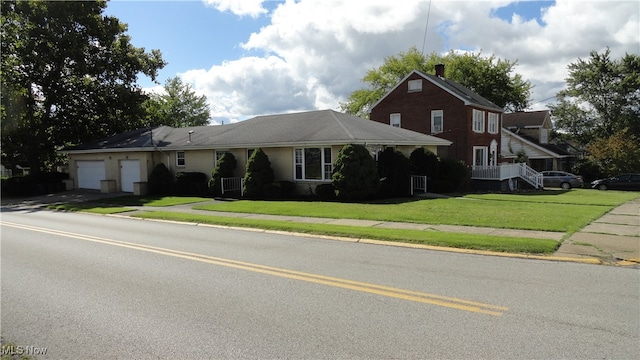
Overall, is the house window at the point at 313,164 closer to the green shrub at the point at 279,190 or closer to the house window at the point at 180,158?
the green shrub at the point at 279,190

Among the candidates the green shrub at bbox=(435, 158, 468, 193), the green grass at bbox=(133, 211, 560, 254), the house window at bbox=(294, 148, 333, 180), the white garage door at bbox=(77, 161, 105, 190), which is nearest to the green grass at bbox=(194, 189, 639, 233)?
the green grass at bbox=(133, 211, 560, 254)

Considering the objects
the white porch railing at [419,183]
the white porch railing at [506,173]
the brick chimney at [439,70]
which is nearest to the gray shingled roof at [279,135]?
the white porch railing at [419,183]

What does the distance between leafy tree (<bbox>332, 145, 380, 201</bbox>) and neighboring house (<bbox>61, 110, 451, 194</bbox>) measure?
0.75 m

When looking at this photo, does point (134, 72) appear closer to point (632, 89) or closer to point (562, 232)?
point (562, 232)

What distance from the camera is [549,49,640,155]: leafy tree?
1922 inches

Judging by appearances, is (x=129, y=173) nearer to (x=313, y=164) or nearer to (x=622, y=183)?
(x=313, y=164)

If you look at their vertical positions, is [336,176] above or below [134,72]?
below

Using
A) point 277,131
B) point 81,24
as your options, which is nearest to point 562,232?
point 277,131

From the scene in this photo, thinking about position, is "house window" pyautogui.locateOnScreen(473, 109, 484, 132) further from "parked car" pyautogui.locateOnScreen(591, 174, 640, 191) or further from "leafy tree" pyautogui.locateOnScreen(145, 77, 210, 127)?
"leafy tree" pyautogui.locateOnScreen(145, 77, 210, 127)

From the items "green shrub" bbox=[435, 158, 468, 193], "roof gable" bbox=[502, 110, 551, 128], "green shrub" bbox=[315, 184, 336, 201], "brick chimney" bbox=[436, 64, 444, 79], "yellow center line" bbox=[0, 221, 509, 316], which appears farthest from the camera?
"roof gable" bbox=[502, 110, 551, 128]

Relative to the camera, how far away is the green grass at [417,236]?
9.24 meters

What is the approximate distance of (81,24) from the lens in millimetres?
32781

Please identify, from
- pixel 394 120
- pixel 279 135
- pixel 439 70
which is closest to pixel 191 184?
pixel 279 135

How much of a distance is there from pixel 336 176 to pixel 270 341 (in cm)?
1584
